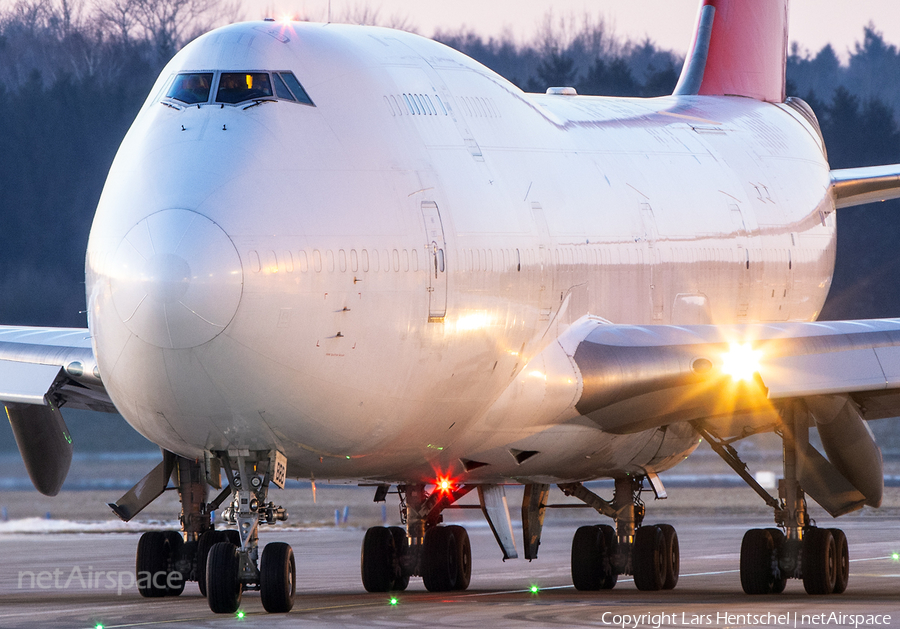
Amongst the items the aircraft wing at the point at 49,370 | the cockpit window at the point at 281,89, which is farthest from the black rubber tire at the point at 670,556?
the cockpit window at the point at 281,89

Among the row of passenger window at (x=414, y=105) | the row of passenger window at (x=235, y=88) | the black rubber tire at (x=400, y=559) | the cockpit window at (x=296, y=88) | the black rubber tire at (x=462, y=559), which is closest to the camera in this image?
the row of passenger window at (x=235, y=88)

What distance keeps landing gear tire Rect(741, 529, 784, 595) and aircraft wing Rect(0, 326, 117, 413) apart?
22.9 ft

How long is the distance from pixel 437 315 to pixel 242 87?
244cm

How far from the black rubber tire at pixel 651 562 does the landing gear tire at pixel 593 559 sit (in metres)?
0.40

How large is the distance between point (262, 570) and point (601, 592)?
7263mm

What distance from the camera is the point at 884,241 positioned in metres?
50.1

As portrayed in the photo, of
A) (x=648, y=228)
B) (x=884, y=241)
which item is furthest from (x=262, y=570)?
(x=884, y=241)

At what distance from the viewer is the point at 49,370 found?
17.5 meters

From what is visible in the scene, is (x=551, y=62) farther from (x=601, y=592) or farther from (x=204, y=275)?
(x=204, y=275)

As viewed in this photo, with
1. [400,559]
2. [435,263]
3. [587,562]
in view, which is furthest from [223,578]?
[587,562]

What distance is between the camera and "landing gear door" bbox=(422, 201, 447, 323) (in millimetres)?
14344

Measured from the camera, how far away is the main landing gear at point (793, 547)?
18609 millimetres

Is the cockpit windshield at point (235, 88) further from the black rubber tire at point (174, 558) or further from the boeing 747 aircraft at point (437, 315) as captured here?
the black rubber tire at point (174, 558)

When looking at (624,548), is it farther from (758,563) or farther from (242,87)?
(242,87)
